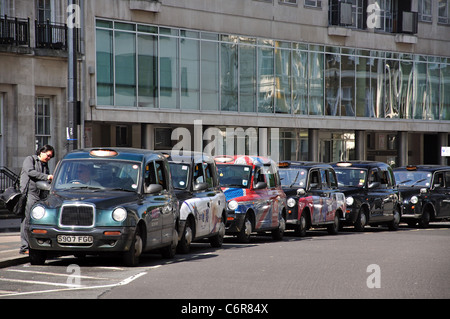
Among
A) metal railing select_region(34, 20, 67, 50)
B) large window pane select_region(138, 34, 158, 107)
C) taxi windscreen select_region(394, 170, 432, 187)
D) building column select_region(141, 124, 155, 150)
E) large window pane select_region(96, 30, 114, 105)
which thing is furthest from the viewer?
building column select_region(141, 124, 155, 150)

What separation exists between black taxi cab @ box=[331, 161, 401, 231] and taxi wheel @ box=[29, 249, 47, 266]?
1311cm

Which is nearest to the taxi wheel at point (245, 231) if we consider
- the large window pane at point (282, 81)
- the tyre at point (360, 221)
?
the tyre at point (360, 221)

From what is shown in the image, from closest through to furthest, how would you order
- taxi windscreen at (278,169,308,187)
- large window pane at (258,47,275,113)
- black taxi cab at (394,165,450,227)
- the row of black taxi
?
the row of black taxi < taxi windscreen at (278,169,308,187) < black taxi cab at (394,165,450,227) < large window pane at (258,47,275,113)

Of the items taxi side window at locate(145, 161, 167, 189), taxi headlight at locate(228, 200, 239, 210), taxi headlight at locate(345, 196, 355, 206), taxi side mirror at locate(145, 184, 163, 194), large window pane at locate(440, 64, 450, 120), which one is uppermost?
large window pane at locate(440, 64, 450, 120)

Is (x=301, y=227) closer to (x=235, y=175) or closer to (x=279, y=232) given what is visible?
(x=279, y=232)

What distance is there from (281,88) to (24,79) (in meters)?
15.3

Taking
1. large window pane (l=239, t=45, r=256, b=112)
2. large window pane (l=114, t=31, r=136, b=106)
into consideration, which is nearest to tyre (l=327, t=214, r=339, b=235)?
large window pane (l=114, t=31, r=136, b=106)

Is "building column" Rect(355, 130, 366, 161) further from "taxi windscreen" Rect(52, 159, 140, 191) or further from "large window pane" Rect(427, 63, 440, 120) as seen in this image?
"taxi windscreen" Rect(52, 159, 140, 191)

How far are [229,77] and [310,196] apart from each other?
18005 millimetres

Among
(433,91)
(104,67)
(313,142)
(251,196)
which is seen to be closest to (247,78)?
(313,142)

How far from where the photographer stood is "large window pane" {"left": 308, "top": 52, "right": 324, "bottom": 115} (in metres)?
45.2

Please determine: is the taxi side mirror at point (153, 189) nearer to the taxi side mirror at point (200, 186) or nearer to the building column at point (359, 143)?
the taxi side mirror at point (200, 186)

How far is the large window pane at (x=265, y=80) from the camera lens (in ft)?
140

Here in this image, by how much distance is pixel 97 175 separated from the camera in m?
15.2
